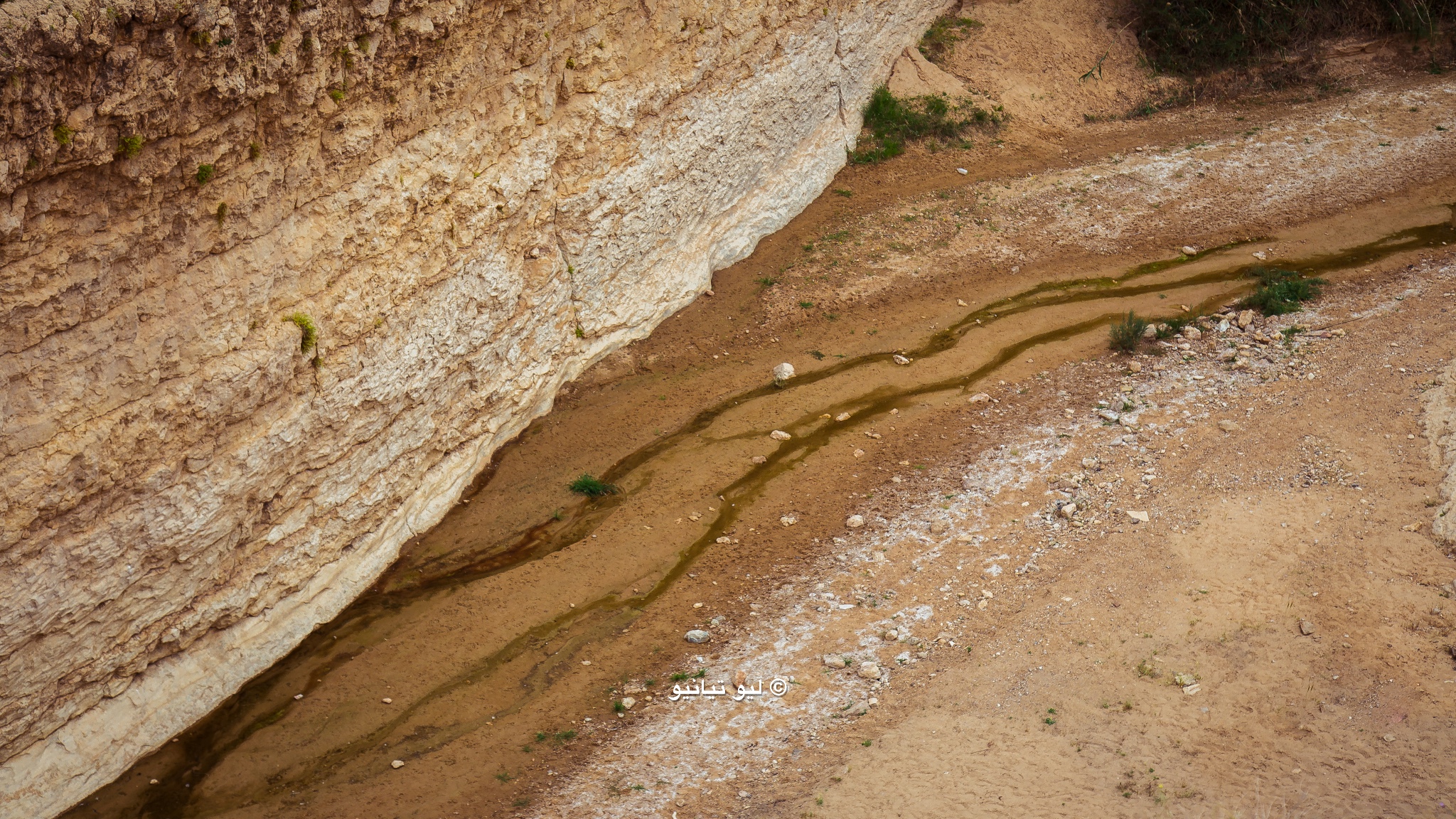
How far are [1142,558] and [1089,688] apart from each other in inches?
63.4

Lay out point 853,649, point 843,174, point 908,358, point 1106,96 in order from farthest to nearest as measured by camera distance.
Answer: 1. point 1106,96
2. point 843,174
3. point 908,358
4. point 853,649

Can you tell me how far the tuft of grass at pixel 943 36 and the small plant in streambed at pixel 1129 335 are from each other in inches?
249

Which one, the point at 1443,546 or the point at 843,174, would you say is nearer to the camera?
the point at 1443,546

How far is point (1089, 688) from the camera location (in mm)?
7258

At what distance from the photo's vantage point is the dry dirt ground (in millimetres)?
6867

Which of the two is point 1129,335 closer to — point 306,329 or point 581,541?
point 581,541

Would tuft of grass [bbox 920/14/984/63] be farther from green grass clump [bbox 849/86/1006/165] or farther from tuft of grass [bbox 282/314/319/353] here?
tuft of grass [bbox 282/314/319/353]

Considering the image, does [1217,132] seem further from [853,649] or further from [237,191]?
[237,191]

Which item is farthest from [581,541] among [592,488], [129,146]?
[129,146]

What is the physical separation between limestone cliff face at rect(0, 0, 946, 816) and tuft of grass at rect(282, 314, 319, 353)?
1.8 inches

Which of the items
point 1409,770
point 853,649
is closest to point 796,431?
point 853,649

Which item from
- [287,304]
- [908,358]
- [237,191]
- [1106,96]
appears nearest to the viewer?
[237,191]

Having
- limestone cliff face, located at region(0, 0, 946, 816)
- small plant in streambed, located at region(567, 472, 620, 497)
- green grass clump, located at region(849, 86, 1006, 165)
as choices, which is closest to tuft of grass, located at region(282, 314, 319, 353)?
limestone cliff face, located at region(0, 0, 946, 816)

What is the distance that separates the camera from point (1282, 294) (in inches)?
463
